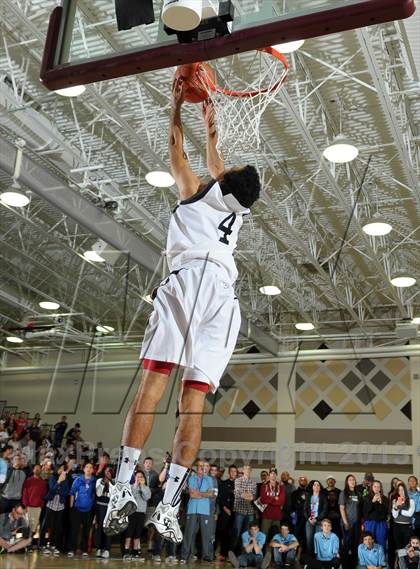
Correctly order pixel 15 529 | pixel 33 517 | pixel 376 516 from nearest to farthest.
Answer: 1. pixel 15 529
2. pixel 376 516
3. pixel 33 517

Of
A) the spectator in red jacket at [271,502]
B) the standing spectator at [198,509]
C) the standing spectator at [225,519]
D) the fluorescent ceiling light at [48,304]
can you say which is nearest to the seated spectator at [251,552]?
the standing spectator at [225,519]

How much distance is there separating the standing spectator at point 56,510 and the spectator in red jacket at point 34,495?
29 cm

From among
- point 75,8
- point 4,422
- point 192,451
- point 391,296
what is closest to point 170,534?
point 192,451

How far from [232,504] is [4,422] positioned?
9.41 m

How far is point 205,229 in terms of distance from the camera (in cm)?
339

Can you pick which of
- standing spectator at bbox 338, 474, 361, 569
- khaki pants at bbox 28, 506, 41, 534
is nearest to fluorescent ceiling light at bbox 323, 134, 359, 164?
standing spectator at bbox 338, 474, 361, 569

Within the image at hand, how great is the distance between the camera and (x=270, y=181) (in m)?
13.5

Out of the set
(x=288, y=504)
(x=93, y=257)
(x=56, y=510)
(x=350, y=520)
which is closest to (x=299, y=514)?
(x=288, y=504)

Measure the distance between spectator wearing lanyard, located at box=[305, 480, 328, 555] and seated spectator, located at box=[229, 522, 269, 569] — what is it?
3.02ft

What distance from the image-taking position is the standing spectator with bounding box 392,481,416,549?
1254 cm

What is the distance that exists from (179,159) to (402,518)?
35.9 feet

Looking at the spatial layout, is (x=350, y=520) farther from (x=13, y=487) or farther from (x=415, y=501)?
(x=13, y=487)

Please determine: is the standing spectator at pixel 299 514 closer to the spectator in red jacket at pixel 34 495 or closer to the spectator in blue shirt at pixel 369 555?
the spectator in blue shirt at pixel 369 555

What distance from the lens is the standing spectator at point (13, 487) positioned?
41.8ft
